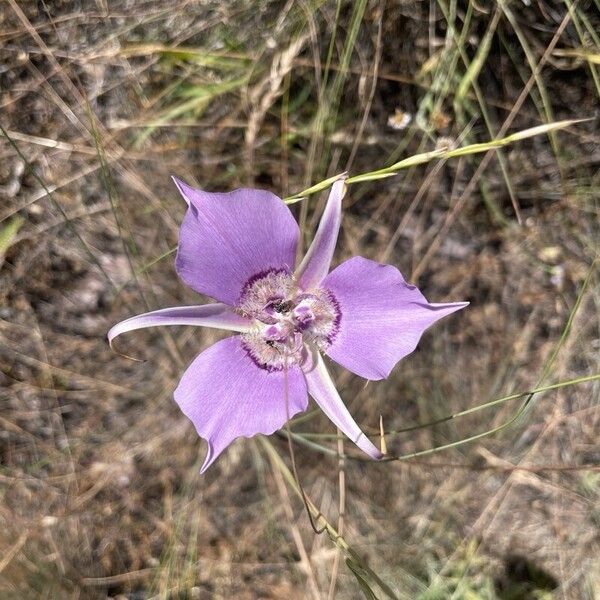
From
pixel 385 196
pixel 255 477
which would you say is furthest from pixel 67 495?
pixel 385 196

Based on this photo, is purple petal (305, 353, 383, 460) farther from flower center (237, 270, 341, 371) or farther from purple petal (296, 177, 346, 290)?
purple petal (296, 177, 346, 290)

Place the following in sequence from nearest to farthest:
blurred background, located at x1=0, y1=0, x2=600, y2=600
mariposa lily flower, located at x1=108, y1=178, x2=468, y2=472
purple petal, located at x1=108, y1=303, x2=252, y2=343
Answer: purple petal, located at x1=108, y1=303, x2=252, y2=343, mariposa lily flower, located at x1=108, y1=178, x2=468, y2=472, blurred background, located at x1=0, y1=0, x2=600, y2=600

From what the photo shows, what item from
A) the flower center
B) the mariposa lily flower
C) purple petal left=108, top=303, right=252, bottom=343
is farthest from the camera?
the flower center

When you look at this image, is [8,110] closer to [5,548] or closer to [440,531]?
[5,548]

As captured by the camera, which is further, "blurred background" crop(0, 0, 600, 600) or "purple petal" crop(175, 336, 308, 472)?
"blurred background" crop(0, 0, 600, 600)

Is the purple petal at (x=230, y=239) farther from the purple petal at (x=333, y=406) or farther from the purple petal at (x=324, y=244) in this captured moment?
the purple petal at (x=333, y=406)

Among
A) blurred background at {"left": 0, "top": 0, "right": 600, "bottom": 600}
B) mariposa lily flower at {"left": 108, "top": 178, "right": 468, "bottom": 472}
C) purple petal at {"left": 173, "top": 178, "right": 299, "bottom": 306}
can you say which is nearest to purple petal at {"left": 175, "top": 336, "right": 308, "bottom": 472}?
mariposa lily flower at {"left": 108, "top": 178, "right": 468, "bottom": 472}

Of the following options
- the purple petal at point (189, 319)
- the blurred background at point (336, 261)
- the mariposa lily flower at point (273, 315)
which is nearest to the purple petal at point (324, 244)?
the mariposa lily flower at point (273, 315)

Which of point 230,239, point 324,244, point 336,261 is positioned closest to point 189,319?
point 230,239
